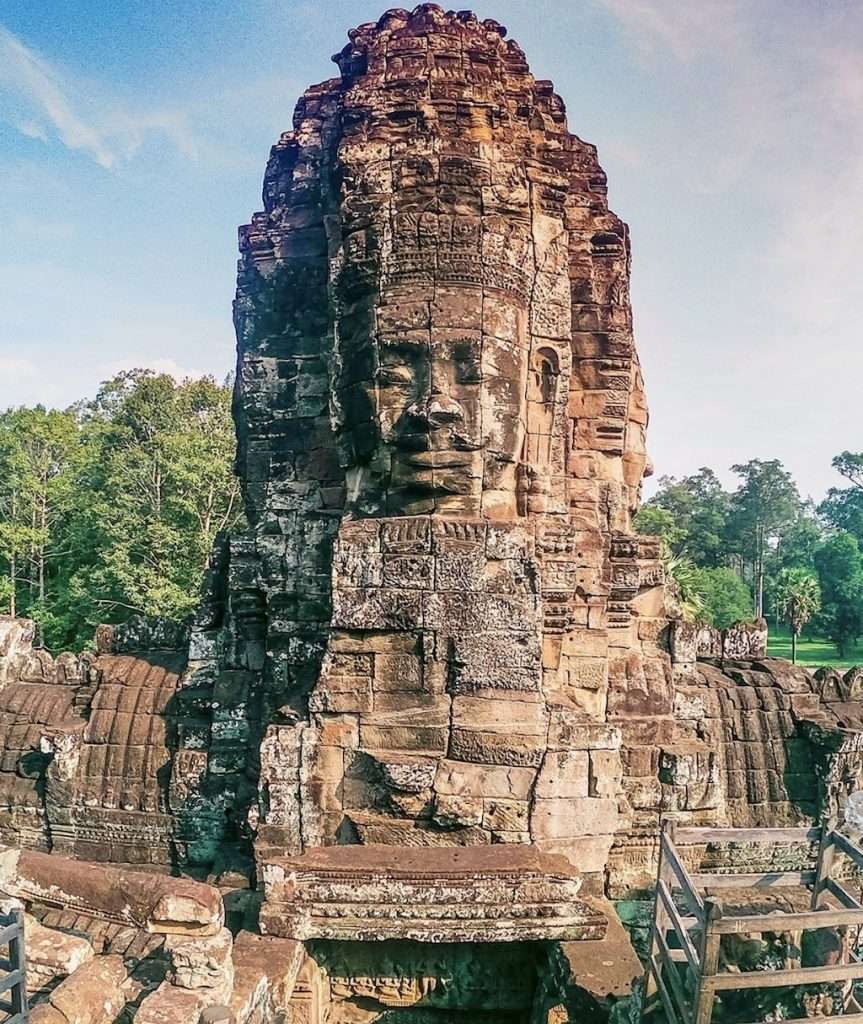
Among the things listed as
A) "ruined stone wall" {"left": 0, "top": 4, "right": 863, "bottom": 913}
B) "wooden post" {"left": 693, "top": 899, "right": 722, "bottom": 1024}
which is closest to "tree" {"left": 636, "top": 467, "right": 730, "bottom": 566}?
"ruined stone wall" {"left": 0, "top": 4, "right": 863, "bottom": 913}

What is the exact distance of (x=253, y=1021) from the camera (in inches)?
146

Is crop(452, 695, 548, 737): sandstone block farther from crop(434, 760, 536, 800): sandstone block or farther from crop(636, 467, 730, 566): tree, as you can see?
crop(636, 467, 730, 566): tree

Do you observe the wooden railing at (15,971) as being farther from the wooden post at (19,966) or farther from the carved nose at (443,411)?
the carved nose at (443,411)

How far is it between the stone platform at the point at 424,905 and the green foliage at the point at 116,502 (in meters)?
15.3

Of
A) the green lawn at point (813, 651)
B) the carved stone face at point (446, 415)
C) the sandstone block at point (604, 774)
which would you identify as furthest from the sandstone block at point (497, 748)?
the green lawn at point (813, 651)

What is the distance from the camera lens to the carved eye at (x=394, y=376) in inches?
221

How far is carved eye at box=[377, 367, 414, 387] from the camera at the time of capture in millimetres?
5621

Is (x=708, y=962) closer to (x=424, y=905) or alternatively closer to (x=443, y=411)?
(x=424, y=905)

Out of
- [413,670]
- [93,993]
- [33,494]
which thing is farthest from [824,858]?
[33,494]

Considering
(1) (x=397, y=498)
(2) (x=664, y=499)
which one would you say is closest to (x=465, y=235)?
(1) (x=397, y=498)

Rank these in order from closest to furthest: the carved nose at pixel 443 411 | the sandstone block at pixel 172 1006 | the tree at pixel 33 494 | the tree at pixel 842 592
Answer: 1. the sandstone block at pixel 172 1006
2. the carved nose at pixel 443 411
3. the tree at pixel 33 494
4. the tree at pixel 842 592

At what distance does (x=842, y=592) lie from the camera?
3666 centimetres

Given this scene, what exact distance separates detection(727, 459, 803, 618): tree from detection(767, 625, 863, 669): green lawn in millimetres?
3225

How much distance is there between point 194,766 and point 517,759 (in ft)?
10.4
